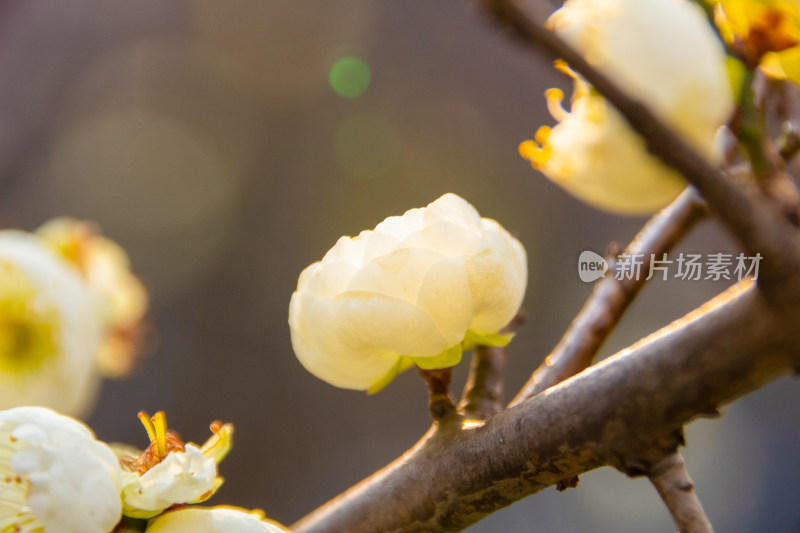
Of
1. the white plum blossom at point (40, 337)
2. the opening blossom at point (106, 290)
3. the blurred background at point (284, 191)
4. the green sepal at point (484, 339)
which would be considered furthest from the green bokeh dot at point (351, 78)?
the green sepal at point (484, 339)

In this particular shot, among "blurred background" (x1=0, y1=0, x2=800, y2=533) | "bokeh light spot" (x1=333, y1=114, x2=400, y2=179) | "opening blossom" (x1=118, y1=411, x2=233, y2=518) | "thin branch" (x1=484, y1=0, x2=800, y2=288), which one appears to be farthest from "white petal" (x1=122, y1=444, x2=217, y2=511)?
"bokeh light spot" (x1=333, y1=114, x2=400, y2=179)

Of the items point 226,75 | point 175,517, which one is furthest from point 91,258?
point 226,75

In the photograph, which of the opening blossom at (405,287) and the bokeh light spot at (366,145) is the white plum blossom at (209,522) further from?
the bokeh light spot at (366,145)

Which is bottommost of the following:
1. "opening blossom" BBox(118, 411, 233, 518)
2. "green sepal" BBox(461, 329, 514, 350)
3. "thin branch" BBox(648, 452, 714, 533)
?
"thin branch" BBox(648, 452, 714, 533)

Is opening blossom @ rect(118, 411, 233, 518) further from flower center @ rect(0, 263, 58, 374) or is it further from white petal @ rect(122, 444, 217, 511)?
flower center @ rect(0, 263, 58, 374)

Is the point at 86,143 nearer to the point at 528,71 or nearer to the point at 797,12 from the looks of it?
the point at 528,71
